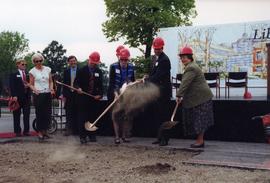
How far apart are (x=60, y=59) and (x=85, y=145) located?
218 ft

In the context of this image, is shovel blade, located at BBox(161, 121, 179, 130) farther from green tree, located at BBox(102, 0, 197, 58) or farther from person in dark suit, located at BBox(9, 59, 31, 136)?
green tree, located at BBox(102, 0, 197, 58)

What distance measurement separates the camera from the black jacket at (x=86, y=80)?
29.9 ft

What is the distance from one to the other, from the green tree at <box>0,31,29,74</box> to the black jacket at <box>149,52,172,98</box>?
45660 mm

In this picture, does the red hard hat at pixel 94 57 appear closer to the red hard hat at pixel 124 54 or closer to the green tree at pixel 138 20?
the red hard hat at pixel 124 54

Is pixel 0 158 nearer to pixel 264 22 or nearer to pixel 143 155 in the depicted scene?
pixel 143 155

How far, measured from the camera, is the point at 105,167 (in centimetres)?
658

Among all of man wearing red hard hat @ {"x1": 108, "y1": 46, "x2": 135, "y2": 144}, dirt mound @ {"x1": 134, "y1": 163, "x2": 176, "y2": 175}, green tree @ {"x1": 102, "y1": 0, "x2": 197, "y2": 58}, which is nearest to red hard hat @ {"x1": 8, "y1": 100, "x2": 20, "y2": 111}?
man wearing red hard hat @ {"x1": 108, "y1": 46, "x2": 135, "y2": 144}

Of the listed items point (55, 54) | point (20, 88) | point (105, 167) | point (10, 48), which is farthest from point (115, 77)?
point (55, 54)

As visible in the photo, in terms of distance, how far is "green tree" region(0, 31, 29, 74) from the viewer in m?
51.9

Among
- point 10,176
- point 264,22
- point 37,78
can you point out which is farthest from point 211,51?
point 10,176

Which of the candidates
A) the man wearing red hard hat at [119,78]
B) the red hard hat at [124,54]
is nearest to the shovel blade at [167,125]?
the man wearing red hard hat at [119,78]

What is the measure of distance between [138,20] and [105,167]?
82.3 ft

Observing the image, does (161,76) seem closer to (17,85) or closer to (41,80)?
(41,80)

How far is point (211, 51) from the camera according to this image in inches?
634
